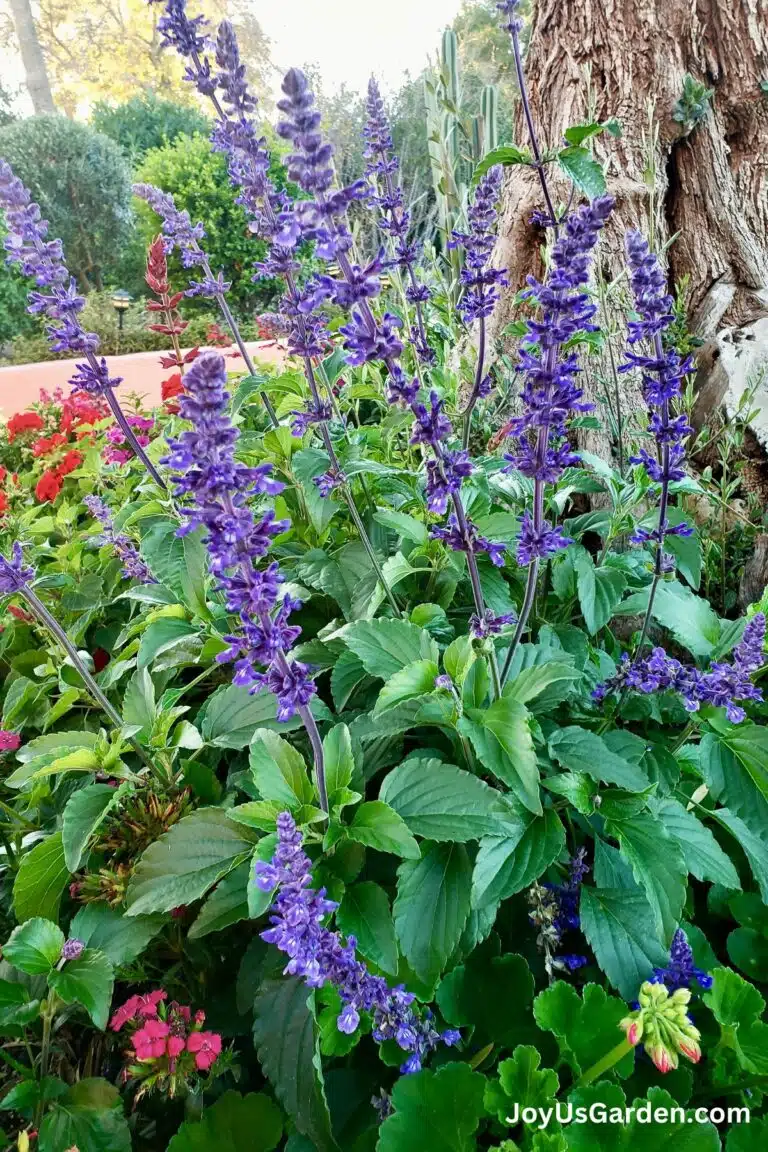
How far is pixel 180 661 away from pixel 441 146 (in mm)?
2611

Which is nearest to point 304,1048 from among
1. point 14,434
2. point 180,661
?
point 180,661

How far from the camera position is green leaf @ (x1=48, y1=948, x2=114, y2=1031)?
3.98 feet

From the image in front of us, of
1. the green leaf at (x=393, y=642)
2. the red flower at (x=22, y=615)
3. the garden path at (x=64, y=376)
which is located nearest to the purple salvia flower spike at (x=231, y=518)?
the green leaf at (x=393, y=642)

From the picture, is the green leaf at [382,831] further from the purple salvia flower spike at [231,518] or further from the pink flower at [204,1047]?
the pink flower at [204,1047]

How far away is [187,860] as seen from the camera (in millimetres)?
1325

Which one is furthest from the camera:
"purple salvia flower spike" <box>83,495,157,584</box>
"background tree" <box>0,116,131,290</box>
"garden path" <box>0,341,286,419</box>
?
"background tree" <box>0,116,131,290</box>

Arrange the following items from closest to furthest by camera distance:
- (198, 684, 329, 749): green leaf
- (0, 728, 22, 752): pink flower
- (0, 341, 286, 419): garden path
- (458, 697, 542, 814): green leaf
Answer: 1. (458, 697, 542, 814): green leaf
2. (198, 684, 329, 749): green leaf
3. (0, 728, 22, 752): pink flower
4. (0, 341, 286, 419): garden path

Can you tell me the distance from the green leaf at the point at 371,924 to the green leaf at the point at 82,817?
1.69ft

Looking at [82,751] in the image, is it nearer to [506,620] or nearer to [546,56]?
[506,620]

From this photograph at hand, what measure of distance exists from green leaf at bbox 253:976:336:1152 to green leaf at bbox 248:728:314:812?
32 cm

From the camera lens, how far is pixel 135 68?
22578 mm

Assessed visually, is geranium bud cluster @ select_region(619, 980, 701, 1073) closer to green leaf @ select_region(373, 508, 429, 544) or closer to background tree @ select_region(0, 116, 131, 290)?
green leaf @ select_region(373, 508, 429, 544)

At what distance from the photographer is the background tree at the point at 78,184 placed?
44.5 ft

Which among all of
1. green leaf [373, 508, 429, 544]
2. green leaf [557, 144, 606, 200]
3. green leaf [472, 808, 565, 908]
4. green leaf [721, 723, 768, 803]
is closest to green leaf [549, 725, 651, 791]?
green leaf [472, 808, 565, 908]
